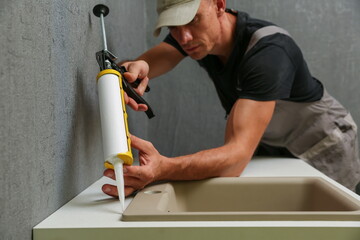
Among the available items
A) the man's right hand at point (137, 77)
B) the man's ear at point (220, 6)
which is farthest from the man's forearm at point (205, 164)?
the man's ear at point (220, 6)

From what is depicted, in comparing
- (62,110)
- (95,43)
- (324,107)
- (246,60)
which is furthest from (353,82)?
(62,110)

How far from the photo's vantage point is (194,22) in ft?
4.12

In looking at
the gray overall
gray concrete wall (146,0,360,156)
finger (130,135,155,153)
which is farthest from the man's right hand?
gray concrete wall (146,0,360,156)

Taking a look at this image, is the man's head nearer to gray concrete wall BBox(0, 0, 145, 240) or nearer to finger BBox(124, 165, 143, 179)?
gray concrete wall BBox(0, 0, 145, 240)

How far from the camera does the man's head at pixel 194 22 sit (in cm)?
120

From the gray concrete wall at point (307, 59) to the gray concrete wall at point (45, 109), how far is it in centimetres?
86

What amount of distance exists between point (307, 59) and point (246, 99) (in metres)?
0.87

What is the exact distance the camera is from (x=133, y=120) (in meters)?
1.56

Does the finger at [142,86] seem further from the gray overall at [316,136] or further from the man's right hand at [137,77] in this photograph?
the gray overall at [316,136]

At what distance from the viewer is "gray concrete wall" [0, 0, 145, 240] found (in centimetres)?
56

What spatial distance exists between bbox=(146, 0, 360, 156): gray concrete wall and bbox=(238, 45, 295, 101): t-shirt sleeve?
27.8 inches

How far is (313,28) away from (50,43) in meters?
1.44

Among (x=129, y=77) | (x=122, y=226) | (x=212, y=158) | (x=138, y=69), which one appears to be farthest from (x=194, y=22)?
(x=122, y=226)
